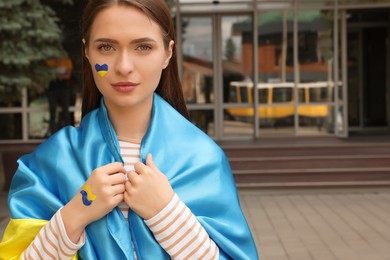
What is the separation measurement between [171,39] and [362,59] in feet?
59.4

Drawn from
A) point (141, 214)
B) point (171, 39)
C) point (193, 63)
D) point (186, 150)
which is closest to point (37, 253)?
point (141, 214)

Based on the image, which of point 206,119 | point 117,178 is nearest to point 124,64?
point 117,178

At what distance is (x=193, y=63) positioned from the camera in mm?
15531

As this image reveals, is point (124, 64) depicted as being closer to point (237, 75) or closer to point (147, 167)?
point (147, 167)

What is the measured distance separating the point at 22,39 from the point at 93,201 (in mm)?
7471

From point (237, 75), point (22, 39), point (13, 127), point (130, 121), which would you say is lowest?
point (13, 127)

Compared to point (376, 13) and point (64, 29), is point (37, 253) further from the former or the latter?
point (376, 13)

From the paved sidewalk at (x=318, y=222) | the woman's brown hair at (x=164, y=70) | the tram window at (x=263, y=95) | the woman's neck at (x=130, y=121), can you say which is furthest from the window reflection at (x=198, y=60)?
the woman's neck at (x=130, y=121)

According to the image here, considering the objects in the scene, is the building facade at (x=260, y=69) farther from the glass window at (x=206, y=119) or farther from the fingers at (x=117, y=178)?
the fingers at (x=117, y=178)

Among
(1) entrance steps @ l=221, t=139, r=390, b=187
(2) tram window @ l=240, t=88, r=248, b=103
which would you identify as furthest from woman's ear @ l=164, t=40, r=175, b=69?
(2) tram window @ l=240, t=88, r=248, b=103

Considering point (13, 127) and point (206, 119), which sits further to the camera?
point (206, 119)

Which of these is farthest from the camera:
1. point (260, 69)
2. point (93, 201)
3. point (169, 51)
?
point (260, 69)

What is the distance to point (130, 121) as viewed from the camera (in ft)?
5.88

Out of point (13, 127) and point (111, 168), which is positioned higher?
point (111, 168)
